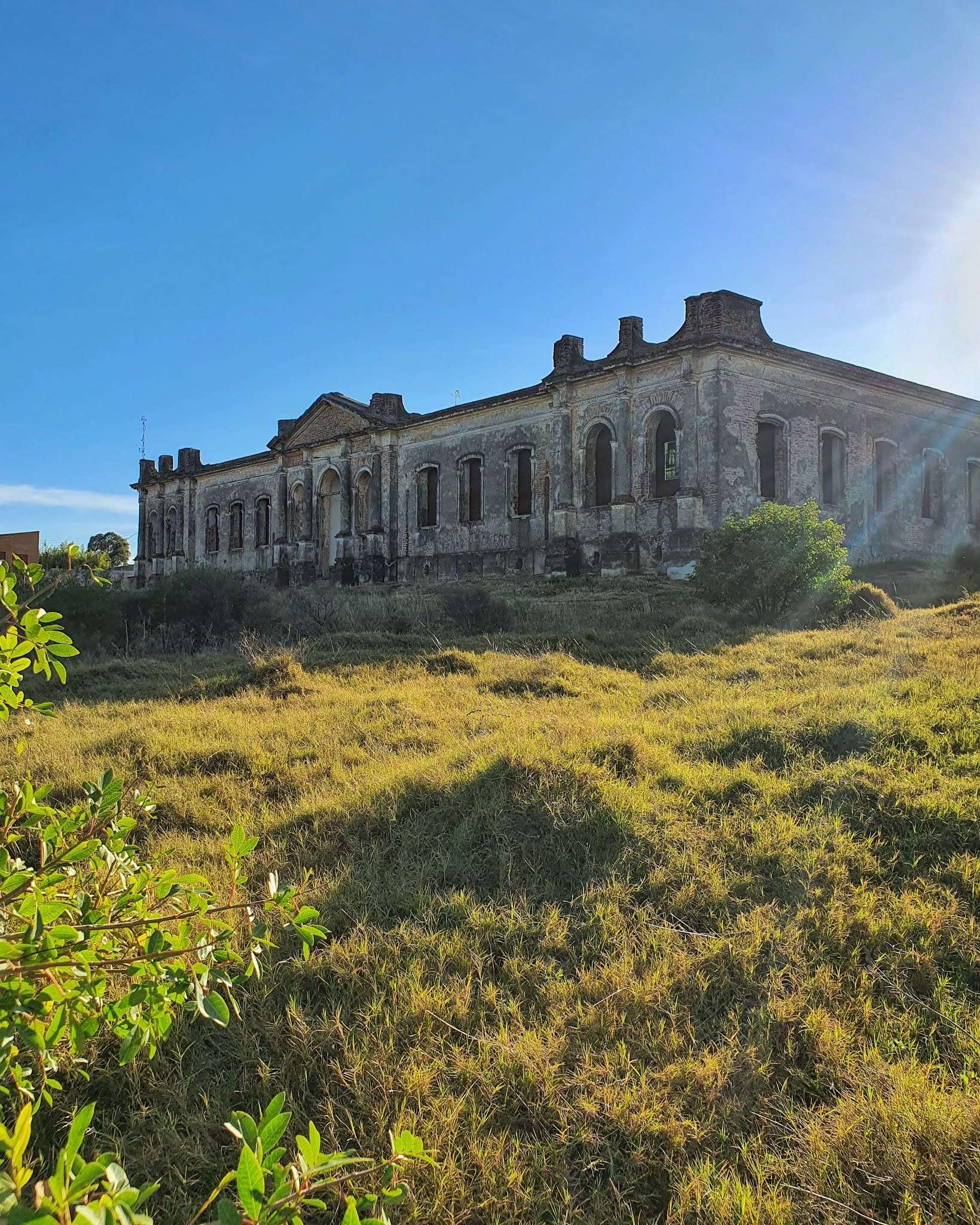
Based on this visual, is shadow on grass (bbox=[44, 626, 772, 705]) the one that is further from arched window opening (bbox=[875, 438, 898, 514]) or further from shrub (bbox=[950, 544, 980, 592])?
arched window opening (bbox=[875, 438, 898, 514])

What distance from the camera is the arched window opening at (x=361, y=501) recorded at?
1109 inches

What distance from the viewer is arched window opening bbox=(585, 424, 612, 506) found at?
21.5m

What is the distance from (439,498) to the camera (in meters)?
25.7

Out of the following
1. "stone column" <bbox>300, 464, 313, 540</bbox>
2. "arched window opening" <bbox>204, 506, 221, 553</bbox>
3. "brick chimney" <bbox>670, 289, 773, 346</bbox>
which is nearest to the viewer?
"brick chimney" <bbox>670, 289, 773, 346</bbox>

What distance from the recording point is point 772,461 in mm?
20594

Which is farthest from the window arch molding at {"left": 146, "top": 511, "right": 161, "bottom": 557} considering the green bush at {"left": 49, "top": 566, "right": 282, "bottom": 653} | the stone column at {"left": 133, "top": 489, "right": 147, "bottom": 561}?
the green bush at {"left": 49, "top": 566, "right": 282, "bottom": 653}

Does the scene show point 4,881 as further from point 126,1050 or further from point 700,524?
point 700,524

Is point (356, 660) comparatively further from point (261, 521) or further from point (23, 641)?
point (261, 521)

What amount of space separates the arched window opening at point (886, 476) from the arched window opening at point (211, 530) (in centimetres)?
2451

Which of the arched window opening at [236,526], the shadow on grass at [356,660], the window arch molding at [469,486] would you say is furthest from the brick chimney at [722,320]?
the arched window opening at [236,526]

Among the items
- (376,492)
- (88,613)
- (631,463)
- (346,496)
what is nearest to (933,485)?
(631,463)

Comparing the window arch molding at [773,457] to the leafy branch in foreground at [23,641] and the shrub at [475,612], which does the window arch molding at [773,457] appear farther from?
the leafy branch in foreground at [23,641]

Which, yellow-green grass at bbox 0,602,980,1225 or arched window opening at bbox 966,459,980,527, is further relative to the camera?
arched window opening at bbox 966,459,980,527

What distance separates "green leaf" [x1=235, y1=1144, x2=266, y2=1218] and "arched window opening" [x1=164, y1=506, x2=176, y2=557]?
3753 cm
